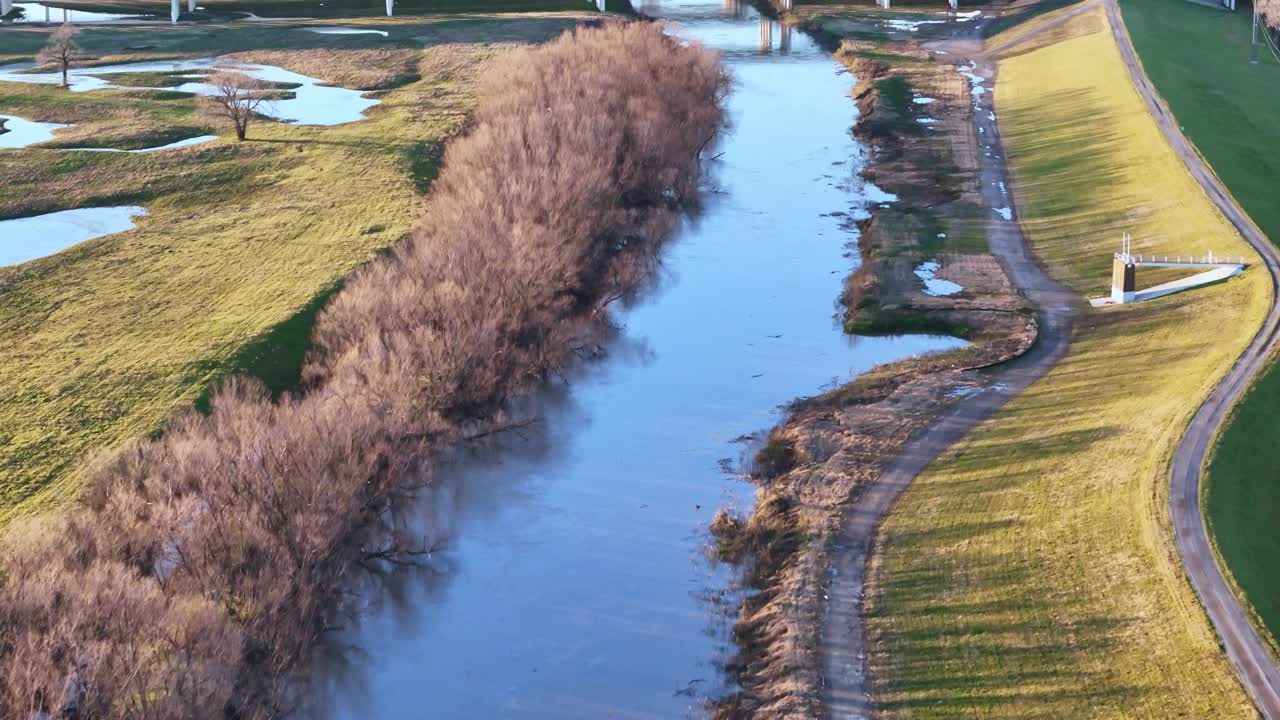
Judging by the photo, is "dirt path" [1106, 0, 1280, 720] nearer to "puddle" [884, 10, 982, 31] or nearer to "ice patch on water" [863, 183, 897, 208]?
"ice patch on water" [863, 183, 897, 208]

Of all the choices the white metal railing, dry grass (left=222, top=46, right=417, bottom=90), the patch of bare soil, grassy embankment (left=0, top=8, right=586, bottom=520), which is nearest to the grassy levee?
the white metal railing

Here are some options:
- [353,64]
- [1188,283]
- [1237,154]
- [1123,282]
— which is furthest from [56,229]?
[1237,154]

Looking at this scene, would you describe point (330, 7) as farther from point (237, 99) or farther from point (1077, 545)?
point (1077, 545)

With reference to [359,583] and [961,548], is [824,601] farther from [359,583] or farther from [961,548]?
[359,583]

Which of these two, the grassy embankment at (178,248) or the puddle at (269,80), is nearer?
the grassy embankment at (178,248)

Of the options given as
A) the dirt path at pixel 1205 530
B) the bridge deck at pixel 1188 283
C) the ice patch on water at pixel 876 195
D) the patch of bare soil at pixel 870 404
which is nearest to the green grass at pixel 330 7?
the patch of bare soil at pixel 870 404

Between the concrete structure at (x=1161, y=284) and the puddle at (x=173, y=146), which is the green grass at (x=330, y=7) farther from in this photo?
the concrete structure at (x=1161, y=284)
